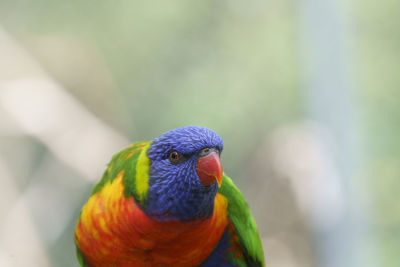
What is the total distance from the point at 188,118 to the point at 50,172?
87 centimetres

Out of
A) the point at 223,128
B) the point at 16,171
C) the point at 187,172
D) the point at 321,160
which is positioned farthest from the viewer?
the point at 321,160

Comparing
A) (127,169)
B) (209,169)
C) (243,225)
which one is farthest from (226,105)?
(209,169)

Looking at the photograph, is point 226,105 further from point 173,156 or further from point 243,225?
point 173,156

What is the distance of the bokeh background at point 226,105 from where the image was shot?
232cm

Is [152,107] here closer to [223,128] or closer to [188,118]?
[188,118]

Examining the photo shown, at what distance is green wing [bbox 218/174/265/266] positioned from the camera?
4.79ft

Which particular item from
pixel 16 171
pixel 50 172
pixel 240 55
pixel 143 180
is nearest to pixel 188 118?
pixel 240 55

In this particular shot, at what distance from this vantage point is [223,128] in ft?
7.98

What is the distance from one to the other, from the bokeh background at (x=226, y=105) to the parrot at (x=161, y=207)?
103 centimetres

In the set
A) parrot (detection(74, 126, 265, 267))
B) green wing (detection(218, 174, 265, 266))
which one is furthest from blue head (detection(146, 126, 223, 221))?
green wing (detection(218, 174, 265, 266))

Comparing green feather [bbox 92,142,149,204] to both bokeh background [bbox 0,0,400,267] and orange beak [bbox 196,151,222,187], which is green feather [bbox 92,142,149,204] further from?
bokeh background [bbox 0,0,400,267]

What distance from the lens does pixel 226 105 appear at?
2.50 metres

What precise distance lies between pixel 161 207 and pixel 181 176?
0.11 m

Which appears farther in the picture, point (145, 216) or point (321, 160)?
point (321, 160)
